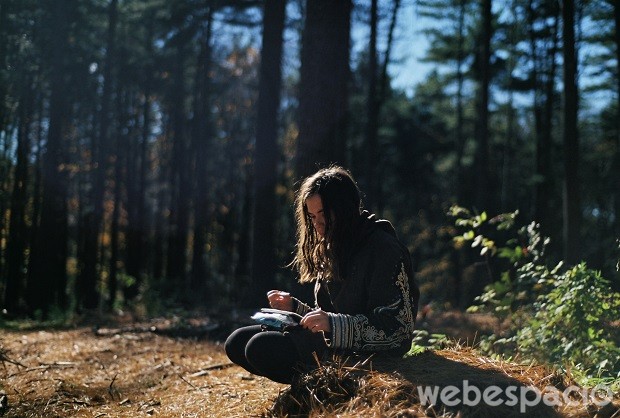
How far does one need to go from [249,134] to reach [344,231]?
2687 cm

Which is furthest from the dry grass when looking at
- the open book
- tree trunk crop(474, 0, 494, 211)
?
tree trunk crop(474, 0, 494, 211)

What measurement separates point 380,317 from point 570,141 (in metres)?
8.48

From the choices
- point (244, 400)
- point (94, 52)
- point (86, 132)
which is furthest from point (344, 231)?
point (86, 132)

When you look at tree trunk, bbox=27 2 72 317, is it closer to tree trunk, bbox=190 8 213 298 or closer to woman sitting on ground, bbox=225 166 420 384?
tree trunk, bbox=190 8 213 298

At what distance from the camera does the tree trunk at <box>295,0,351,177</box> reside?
666cm

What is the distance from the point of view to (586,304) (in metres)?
4.73

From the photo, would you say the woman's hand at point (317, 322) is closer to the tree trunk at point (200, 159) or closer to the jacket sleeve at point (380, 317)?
the jacket sleeve at point (380, 317)

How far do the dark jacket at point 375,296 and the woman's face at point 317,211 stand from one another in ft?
0.70

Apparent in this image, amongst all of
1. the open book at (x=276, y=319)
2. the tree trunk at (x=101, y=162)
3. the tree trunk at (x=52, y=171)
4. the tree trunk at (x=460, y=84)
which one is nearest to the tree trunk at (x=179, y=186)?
the tree trunk at (x=101, y=162)

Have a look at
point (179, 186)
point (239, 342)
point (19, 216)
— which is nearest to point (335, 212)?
point (239, 342)

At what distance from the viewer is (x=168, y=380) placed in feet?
18.3

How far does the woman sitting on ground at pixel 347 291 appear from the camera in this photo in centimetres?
363

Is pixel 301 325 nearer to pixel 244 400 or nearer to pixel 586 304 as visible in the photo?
pixel 244 400

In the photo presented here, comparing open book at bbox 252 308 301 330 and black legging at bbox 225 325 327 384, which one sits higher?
open book at bbox 252 308 301 330
